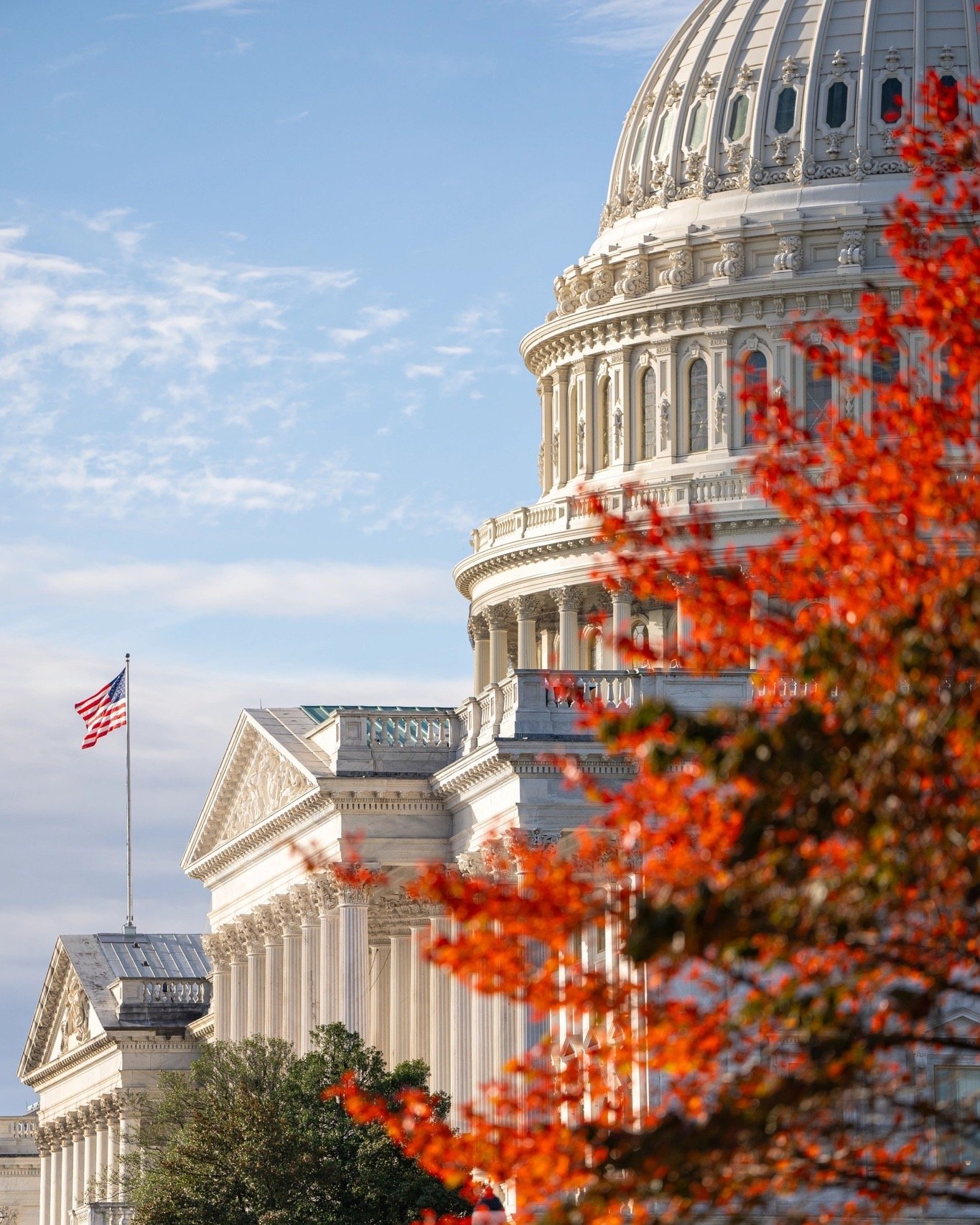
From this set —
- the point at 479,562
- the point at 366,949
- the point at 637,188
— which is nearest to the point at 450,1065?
the point at 366,949

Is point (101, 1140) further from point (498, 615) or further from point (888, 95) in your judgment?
point (888, 95)

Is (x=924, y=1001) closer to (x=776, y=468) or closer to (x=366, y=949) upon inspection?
(x=776, y=468)

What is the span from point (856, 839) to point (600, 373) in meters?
98.3

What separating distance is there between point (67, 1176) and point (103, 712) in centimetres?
4230

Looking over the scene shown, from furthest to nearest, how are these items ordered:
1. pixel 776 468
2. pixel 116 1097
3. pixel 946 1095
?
1. pixel 116 1097
2. pixel 946 1095
3. pixel 776 468

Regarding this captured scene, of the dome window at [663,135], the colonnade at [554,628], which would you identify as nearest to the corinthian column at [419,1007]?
the colonnade at [554,628]

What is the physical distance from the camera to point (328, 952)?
326ft

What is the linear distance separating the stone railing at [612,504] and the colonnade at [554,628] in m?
2.32

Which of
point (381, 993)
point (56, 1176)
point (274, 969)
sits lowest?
point (56, 1176)

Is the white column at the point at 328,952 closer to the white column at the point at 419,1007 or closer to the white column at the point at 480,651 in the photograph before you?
the white column at the point at 419,1007

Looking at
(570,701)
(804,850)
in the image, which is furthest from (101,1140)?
(804,850)

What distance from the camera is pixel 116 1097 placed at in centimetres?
14562

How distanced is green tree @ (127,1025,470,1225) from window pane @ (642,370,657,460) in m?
37.0

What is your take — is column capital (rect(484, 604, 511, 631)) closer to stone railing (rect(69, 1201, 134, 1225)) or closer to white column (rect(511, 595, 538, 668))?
white column (rect(511, 595, 538, 668))
